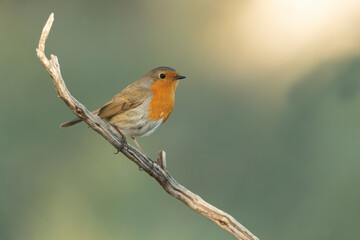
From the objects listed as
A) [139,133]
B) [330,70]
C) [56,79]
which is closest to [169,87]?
[139,133]

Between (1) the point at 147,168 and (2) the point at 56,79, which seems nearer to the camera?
(2) the point at 56,79

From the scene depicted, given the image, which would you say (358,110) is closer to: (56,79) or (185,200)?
(185,200)

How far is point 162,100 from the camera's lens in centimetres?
278

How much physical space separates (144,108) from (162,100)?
0.13 metres

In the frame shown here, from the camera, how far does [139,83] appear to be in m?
2.98

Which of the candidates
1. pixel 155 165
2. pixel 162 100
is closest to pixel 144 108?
pixel 162 100

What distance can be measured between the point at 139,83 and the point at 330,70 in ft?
5.74

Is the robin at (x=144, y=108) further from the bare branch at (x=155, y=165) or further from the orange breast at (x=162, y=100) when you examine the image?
the bare branch at (x=155, y=165)

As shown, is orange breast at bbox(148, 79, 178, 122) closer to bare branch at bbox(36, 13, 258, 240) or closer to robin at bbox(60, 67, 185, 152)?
robin at bbox(60, 67, 185, 152)

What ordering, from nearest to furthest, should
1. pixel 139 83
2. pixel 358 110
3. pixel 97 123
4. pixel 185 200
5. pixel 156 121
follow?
pixel 97 123 < pixel 185 200 < pixel 156 121 < pixel 139 83 < pixel 358 110

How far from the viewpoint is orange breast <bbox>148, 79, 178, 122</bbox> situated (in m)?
2.77

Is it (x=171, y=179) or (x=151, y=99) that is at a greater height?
(x=151, y=99)

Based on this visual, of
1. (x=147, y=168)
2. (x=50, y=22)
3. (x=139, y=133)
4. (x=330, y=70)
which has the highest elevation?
(x=330, y=70)

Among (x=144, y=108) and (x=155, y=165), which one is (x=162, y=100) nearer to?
(x=144, y=108)
